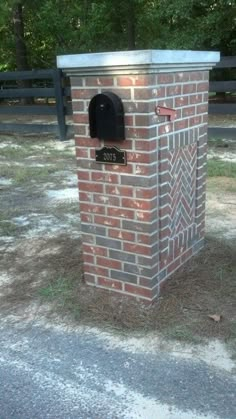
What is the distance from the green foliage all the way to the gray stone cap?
10251mm

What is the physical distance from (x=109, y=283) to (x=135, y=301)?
0.23m

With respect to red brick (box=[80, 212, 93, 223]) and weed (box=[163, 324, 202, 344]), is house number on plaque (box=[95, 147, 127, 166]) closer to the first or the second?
red brick (box=[80, 212, 93, 223])

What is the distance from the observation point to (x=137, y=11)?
16.8 metres

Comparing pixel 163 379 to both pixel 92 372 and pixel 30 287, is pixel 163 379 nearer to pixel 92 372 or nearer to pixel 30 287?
pixel 92 372

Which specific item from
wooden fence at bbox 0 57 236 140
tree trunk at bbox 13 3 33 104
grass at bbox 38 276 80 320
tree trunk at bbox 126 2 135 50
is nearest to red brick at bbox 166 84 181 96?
grass at bbox 38 276 80 320

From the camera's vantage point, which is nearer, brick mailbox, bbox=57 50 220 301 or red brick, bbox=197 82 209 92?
brick mailbox, bbox=57 50 220 301

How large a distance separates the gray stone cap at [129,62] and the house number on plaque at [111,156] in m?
0.45

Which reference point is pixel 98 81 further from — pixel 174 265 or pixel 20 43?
pixel 20 43

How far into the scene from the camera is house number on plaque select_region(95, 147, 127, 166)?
2.70m

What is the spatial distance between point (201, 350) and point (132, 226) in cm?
83

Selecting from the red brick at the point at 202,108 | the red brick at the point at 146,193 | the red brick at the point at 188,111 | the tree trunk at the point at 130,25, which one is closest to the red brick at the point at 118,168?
the red brick at the point at 146,193

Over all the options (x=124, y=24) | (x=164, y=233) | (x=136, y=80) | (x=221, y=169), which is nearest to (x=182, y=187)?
(x=164, y=233)

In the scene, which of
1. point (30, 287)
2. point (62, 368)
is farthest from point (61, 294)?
point (62, 368)

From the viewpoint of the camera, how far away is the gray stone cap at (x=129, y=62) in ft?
7.86
